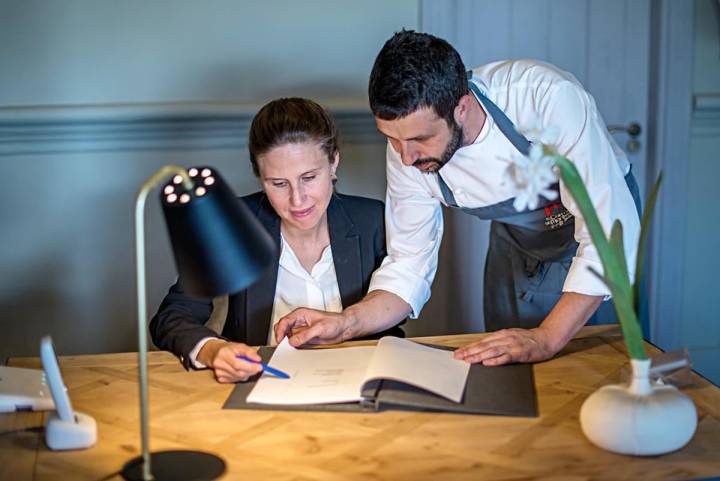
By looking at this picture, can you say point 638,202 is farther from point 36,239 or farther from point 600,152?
point 36,239

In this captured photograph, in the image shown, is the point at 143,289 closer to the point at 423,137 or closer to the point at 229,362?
the point at 229,362

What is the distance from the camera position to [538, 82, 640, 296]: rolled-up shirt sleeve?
6.72 feet

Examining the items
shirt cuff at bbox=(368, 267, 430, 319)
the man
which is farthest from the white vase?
shirt cuff at bbox=(368, 267, 430, 319)

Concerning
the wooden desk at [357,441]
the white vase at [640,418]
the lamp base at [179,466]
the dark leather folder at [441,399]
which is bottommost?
the wooden desk at [357,441]

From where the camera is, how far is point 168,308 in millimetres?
2316

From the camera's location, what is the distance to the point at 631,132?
3387mm

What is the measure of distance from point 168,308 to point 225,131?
0.90 meters

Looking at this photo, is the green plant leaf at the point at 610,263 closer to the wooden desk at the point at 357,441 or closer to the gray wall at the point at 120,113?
the wooden desk at the point at 357,441

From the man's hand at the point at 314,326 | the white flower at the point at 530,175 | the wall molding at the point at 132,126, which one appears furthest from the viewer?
the wall molding at the point at 132,126

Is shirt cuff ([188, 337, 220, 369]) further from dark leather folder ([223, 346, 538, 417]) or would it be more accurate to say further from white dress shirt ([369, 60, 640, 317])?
white dress shirt ([369, 60, 640, 317])

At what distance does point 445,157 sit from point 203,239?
2.87 ft

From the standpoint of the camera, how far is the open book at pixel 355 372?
182 centimetres

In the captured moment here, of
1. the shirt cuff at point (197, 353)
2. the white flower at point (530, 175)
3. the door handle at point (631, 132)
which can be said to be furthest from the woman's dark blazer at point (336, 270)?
the door handle at point (631, 132)

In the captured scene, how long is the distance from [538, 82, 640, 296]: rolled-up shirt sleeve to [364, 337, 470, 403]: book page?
31 cm
